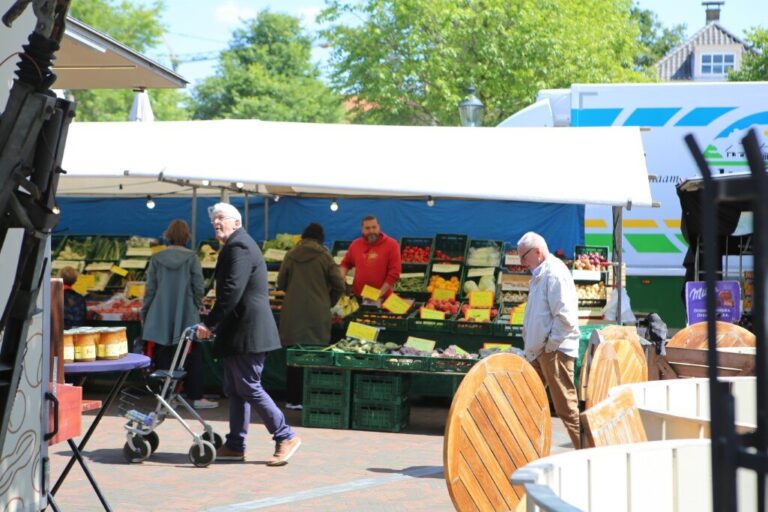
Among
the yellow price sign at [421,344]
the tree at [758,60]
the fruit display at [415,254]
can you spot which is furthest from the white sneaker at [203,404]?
the tree at [758,60]

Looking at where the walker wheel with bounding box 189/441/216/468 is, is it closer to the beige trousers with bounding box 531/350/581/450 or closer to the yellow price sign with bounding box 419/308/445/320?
the beige trousers with bounding box 531/350/581/450

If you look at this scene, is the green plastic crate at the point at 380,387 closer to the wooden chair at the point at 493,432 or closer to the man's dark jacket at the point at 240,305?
the man's dark jacket at the point at 240,305

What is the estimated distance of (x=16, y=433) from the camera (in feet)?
17.3

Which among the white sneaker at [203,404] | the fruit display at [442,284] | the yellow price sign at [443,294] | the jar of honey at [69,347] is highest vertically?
the fruit display at [442,284]

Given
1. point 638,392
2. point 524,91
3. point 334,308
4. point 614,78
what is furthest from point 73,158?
point 614,78

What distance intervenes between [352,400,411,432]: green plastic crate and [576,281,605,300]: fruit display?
2937mm

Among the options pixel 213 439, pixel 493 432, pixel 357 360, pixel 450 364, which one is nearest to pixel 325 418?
pixel 357 360

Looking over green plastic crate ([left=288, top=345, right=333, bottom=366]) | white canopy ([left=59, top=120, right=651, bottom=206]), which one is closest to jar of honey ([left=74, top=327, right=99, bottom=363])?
green plastic crate ([left=288, top=345, right=333, bottom=366])

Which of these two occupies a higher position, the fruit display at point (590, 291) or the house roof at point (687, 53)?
the house roof at point (687, 53)

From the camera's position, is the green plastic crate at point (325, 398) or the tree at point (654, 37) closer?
the green plastic crate at point (325, 398)

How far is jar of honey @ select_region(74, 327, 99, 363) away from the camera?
250 inches

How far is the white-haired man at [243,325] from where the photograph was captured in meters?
8.41

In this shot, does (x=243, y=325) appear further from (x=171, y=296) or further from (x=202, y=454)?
(x=171, y=296)

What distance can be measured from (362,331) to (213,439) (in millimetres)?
2714
